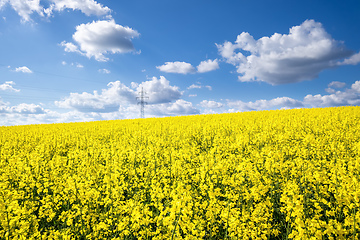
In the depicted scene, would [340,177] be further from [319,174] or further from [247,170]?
[247,170]

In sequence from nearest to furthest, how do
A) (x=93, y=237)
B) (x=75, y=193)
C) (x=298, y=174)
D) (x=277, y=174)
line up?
(x=93, y=237) < (x=75, y=193) < (x=298, y=174) < (x=277, y=174)

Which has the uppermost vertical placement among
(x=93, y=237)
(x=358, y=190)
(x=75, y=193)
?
(x=358, y=190)

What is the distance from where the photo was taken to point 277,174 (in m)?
6.46

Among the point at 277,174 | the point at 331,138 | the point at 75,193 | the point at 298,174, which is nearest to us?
the point at 75,193

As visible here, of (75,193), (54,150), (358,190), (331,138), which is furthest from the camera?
(54,150)

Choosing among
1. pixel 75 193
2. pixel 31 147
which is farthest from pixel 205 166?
pixel 31 147

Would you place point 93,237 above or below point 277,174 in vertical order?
below

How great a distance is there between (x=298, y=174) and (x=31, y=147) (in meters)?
16.6

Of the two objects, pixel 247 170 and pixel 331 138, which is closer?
pixel 247 170

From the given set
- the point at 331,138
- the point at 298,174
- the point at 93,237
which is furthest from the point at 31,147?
the point at 331,138

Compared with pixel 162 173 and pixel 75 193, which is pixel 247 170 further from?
pixel 75 193

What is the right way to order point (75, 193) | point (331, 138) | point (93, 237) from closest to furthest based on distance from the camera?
point (93, 237) → point (75, 193) → point (331, 138)

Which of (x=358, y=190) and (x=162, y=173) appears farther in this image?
(x=162, y=173)

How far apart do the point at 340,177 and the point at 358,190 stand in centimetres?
80
